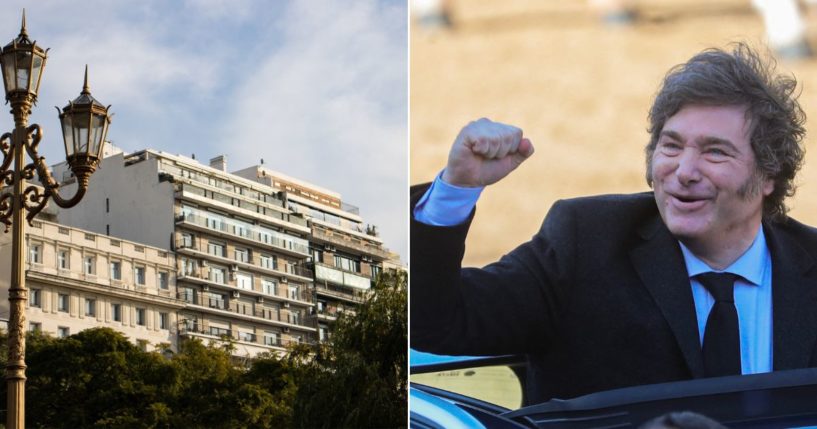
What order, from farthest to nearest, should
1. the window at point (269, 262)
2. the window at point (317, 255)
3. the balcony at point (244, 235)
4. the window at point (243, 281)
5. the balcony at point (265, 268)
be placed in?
the window at point (317, 255), the window at point (269, 262), the window at point (243, 281), the balcony at point (244, 235), the balcony at point (265, 268)

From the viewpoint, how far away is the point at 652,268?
30.0 ft

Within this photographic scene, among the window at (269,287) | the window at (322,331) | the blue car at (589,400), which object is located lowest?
the blue car at (589,400)

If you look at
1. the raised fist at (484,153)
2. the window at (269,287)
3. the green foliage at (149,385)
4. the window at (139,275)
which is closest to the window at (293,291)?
the window at (269,287)

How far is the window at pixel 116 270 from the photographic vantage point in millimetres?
52469

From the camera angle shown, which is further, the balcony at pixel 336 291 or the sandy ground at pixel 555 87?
the balcony at pixel 336 291

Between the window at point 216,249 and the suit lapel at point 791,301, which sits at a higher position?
the window at point 216,249

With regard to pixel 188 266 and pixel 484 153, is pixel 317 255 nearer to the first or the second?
pixel 188 266

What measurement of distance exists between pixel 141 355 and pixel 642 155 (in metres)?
30.9

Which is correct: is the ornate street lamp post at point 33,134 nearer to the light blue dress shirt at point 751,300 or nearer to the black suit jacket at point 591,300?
the black suit jacket at point 591,300

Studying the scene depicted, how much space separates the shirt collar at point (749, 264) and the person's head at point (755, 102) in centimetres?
23

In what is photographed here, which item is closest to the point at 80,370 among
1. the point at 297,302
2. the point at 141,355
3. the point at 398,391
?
the point at 141,355

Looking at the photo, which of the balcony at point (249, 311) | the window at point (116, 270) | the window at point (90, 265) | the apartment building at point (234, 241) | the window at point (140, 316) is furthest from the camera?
the apartment building at point (234, 241)

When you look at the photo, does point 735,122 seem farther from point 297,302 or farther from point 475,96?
point 297,302

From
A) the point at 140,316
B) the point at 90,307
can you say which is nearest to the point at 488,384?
the point at 90,307
